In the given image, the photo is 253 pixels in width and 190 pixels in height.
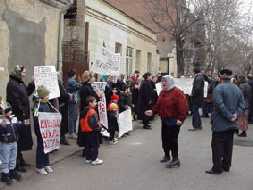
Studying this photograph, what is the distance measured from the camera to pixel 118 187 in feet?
24.6

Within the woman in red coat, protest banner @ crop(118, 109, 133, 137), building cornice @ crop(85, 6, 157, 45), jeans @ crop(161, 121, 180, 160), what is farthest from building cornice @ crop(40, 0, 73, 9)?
jeans @ crop(161, 121, 180, 160)

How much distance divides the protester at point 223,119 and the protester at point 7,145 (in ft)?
11.3

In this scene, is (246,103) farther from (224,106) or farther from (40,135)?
(40,135)

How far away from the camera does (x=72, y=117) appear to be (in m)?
11.3

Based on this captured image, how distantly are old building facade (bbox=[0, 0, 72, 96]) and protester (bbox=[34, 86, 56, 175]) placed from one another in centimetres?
205

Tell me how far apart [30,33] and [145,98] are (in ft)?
15.4

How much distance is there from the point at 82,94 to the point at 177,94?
2229mm

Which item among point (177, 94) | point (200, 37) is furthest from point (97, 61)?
point (200, 37)

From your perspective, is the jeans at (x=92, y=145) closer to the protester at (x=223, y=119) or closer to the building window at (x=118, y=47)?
the protester at (x=223, y=119)

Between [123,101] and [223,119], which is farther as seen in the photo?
[123,101]

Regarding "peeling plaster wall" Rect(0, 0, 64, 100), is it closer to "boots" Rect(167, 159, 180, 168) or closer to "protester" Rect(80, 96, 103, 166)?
"protester" Rect(80, 96, 103, 166)

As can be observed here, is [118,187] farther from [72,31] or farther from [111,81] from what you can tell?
[72,31]

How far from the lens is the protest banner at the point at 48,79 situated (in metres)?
8.99

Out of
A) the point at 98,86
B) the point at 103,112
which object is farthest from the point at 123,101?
the point at 103,112
